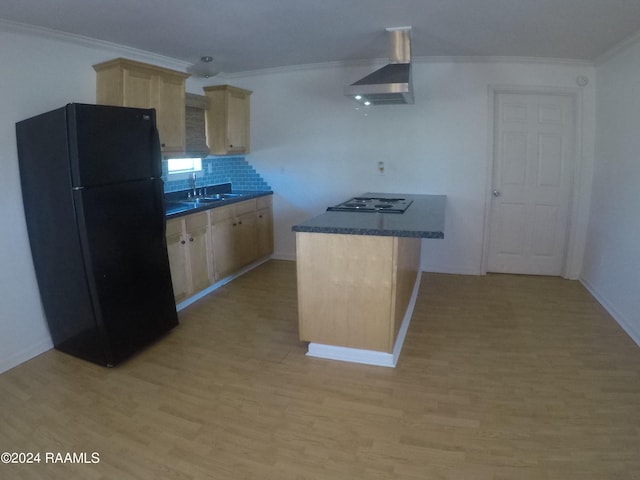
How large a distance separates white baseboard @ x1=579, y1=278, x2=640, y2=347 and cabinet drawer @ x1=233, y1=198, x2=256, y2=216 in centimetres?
364

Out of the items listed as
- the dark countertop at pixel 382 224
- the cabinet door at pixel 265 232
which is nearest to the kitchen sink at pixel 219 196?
the cabinet door at pixel 265 232

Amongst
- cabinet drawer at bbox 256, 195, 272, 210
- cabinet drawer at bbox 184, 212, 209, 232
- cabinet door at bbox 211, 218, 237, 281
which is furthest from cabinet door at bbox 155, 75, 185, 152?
cabinet drawer at bbox 256, 195, 272, 210

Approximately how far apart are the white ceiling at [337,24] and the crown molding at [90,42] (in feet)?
0.18

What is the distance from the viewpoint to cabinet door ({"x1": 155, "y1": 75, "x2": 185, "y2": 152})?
337cm

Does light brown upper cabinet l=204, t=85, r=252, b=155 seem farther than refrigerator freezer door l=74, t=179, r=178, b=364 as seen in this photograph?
Yes

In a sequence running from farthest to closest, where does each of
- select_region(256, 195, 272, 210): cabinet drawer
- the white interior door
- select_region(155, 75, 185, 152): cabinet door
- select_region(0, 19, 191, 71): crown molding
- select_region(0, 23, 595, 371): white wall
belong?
select_region(256, 195, 272, 210): cabinet drawer, the white interior door, select_region(0, 23, 595, 371): white wall, select_region(155, 75, 185, 152): cabinet door, select_region(0, 19, 191, 71): crown molding

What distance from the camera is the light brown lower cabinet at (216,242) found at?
3.51 meters

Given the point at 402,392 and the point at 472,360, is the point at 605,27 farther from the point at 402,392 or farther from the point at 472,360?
the point at 402,392

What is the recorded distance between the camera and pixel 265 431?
2.04 meters

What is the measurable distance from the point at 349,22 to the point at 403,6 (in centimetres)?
47

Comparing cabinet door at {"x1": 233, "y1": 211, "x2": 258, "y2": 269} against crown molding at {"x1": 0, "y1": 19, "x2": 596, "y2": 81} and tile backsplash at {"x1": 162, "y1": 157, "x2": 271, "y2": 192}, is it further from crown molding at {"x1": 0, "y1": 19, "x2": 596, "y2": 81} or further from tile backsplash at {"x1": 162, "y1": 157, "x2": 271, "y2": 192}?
crown molding at {"x1": 0, "y1": 19, "x2": 596, "y2": 81}

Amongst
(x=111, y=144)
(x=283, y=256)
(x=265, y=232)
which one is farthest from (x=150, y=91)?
(x=283, y=256)

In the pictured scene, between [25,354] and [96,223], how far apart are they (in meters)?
1.16

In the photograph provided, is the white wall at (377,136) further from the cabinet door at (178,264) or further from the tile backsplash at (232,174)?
the cabinet door at (178,264)
